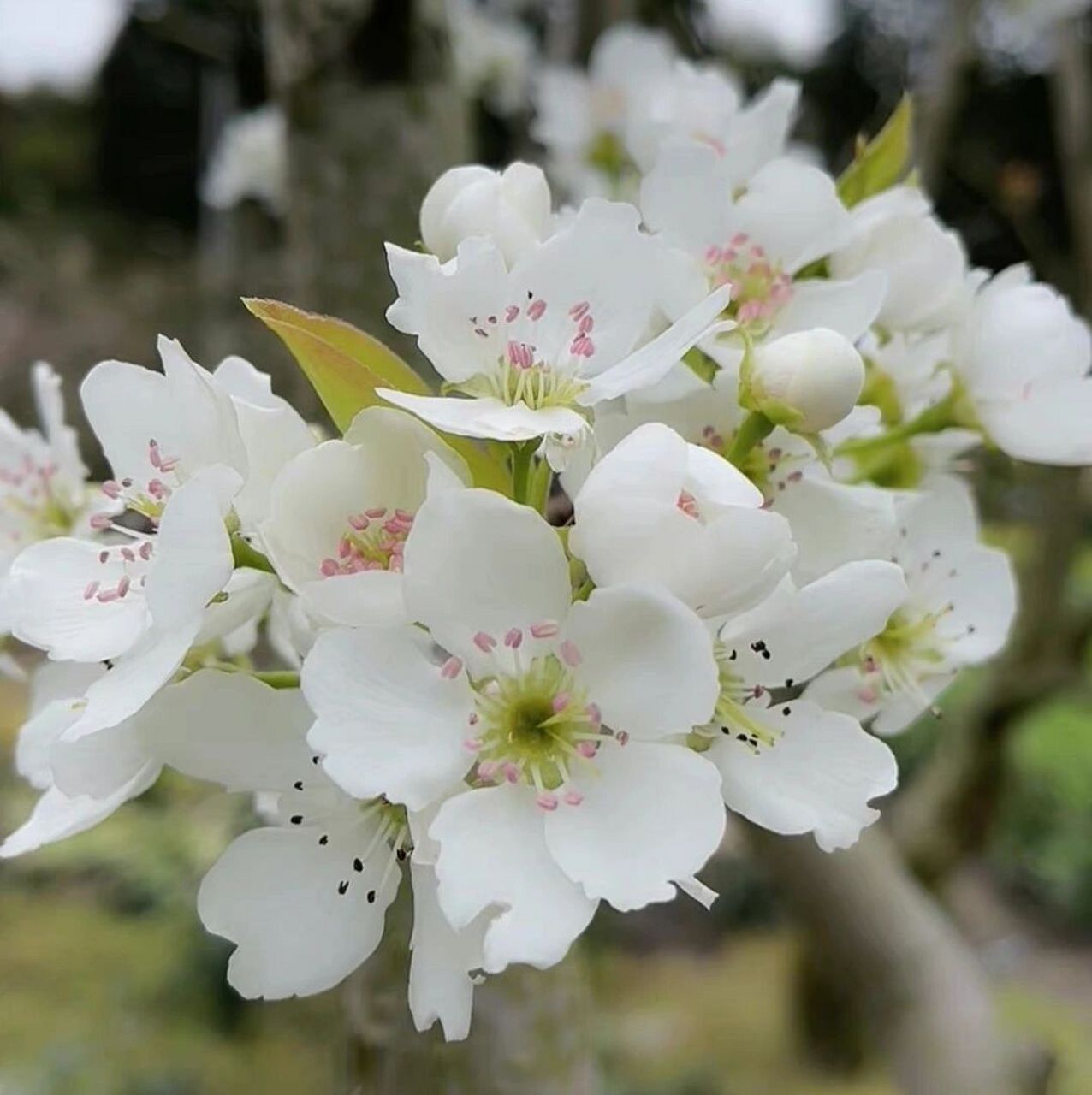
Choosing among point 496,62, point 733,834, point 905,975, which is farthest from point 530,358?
point 496,62

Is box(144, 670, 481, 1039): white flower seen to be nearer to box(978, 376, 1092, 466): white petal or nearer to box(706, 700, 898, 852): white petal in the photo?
box(706, 700, 898, 852): white petal

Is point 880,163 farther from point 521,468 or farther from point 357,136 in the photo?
point 357,136

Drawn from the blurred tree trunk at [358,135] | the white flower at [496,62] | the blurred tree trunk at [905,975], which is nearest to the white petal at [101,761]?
the blurred tree trunk at [358,135]

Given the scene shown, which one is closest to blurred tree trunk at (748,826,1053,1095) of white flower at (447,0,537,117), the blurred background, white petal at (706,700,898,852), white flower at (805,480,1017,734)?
the blurred background

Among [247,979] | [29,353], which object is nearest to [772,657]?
[247,979]

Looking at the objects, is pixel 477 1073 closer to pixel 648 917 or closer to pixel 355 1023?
pixel 355 1023

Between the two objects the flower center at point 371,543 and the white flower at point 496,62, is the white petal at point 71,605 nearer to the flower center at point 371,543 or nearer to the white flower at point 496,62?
the flower center at point 371,543
